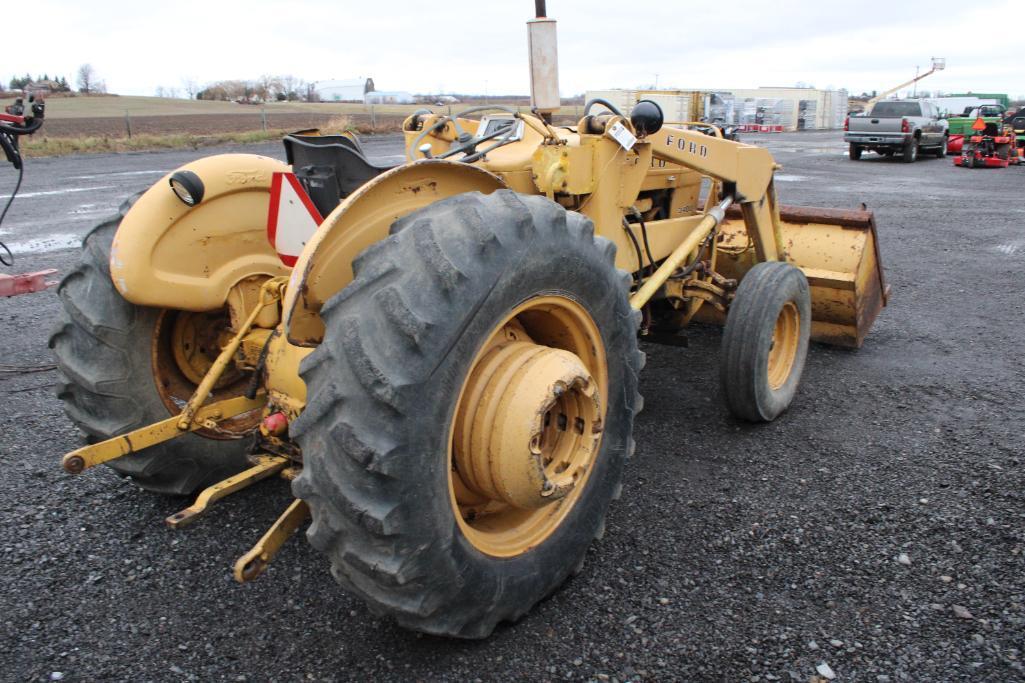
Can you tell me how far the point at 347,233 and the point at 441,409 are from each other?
806 millimetres

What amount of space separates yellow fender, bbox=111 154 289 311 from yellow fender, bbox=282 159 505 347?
54cm

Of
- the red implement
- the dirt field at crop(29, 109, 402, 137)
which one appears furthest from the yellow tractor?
the dirt field at crop(29, 109, 402, 137)

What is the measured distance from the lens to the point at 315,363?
88.3 inches

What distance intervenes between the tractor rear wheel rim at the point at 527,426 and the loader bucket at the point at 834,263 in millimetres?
3139

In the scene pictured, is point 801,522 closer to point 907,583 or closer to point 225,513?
point 907,583

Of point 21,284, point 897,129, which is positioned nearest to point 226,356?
point 21,284

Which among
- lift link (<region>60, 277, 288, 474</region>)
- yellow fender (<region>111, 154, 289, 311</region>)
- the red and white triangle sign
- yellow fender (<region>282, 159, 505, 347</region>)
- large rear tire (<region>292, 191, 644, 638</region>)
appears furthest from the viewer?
yellow fender (<region>111, 154, 289, 311</region>)

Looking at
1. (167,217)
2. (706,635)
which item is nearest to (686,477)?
(706,635)

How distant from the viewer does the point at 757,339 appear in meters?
4.22

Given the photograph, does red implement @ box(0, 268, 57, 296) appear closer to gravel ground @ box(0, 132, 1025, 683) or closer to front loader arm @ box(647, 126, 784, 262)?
gravel ground @ box(0, 132, 1025, 683)

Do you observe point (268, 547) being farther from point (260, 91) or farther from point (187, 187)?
point (260, 91)

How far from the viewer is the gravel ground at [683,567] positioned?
2678 mm

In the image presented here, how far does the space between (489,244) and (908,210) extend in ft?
42.6

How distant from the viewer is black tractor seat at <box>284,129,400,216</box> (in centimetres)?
318
